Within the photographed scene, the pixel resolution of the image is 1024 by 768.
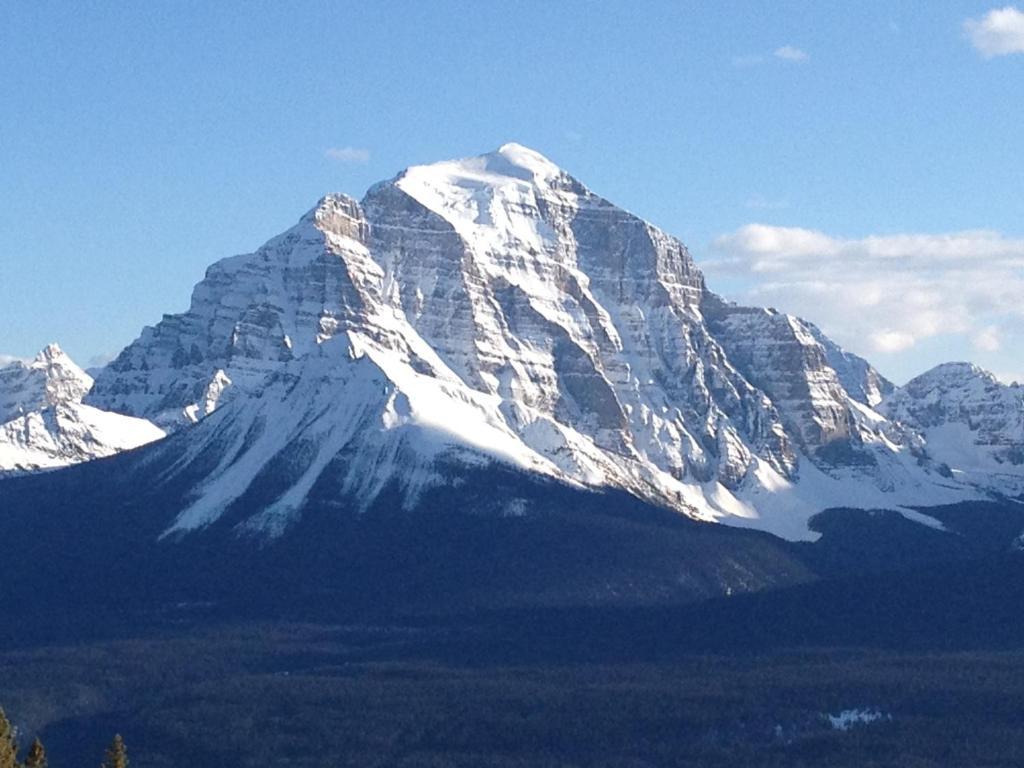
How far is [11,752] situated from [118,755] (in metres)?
5.24

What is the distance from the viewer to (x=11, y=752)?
5472 inches

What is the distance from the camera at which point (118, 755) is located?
139 meters
